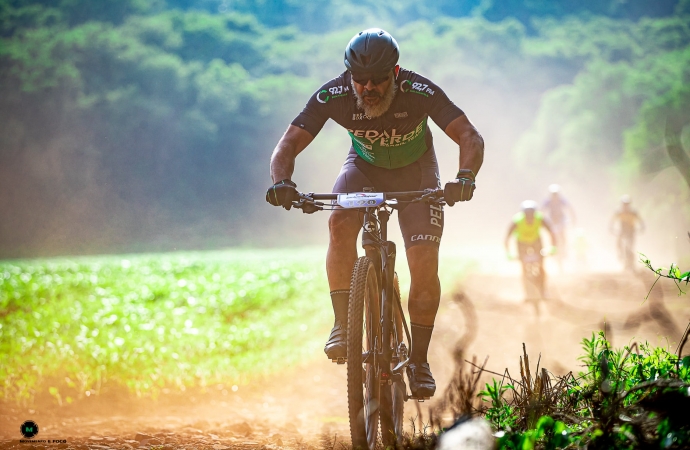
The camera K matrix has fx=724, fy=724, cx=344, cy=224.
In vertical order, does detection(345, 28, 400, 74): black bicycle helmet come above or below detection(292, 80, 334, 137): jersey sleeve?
above

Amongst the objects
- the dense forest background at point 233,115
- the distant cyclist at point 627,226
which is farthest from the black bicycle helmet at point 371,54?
the dense forest background at point 233,115

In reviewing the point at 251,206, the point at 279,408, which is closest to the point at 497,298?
the point at 279,408

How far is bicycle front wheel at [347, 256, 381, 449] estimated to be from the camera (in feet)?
12.8

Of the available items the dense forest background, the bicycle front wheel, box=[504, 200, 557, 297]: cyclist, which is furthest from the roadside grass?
the dense forest background

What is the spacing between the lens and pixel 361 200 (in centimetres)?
410

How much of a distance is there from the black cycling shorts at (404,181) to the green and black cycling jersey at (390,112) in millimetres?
205

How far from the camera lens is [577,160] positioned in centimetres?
6103

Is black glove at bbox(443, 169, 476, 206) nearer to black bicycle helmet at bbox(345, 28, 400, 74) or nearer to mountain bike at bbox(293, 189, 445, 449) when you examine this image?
mountain bike at bbox(293, 189, 445, 449)

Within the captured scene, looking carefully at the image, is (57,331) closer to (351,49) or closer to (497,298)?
(351,49)

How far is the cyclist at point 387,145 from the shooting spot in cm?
445

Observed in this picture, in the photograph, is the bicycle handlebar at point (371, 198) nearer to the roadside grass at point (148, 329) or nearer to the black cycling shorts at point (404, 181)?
the black cycling shorts at point (404, 181)

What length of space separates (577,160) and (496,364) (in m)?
54.8

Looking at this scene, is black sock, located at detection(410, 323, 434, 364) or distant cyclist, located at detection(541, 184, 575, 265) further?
distant cyclist, located at detection(541, 184, 575, 265)

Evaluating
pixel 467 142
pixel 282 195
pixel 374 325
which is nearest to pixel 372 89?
pixel 467 142
